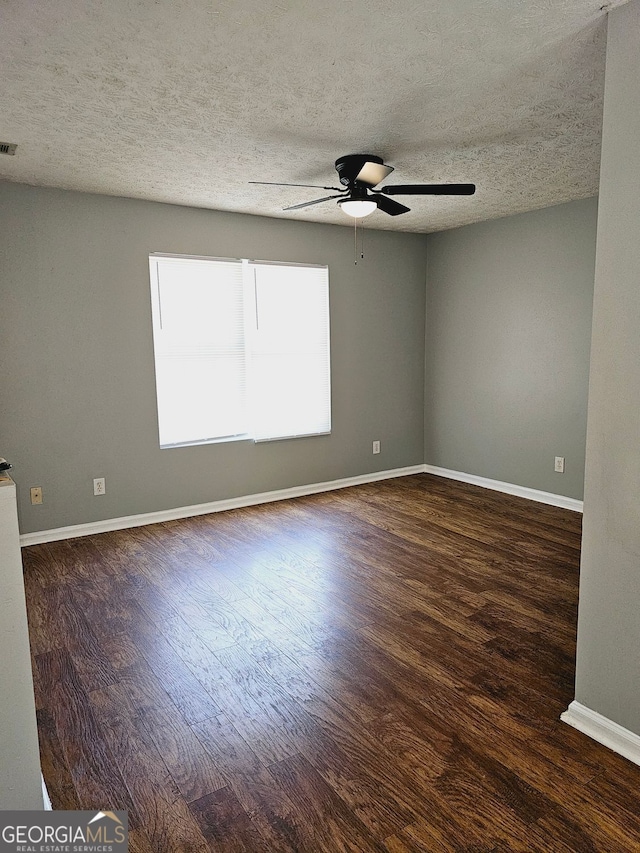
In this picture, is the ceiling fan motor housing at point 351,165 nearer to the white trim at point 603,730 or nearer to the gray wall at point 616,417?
the gray wall at point 616,417

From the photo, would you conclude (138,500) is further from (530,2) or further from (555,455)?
(530,2)

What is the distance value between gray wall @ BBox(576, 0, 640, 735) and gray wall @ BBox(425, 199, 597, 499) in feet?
9.10

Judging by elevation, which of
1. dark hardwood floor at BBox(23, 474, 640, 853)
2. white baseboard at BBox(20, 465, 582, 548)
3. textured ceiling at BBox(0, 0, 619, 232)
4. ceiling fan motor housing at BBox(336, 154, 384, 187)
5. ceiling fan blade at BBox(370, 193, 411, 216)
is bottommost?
dark hardwood floor at BBox(23, 474, 640, 853)

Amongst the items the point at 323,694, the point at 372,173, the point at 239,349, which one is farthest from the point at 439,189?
the point at 323,694

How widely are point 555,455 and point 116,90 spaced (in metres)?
4.13

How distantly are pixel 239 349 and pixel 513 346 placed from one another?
2.45 m

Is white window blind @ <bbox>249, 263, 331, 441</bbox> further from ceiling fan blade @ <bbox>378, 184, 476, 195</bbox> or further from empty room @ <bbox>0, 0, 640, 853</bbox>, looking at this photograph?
ceiling fan blade @ <bbox>378, 184, 476, 195</bbox>

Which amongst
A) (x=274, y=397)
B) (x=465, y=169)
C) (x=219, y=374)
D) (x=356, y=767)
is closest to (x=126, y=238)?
(x=219, y=374)

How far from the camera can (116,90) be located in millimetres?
2377

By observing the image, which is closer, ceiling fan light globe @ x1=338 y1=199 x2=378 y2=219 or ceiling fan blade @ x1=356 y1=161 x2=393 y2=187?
ceiling fan blade @ x1=356 y1=161 x2=393 y2=187

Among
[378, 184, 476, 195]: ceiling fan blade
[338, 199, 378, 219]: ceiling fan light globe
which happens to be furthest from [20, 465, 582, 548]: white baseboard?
[378, 184, 476, 195]: ceiling fan blade

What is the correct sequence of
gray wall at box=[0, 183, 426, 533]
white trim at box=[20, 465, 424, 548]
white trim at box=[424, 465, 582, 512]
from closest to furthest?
gray wall at box=[0, 183, 426, 533]
white trim at box=[20, 465, 424, 548]
white trim at box=[424, 465, 582, 512]

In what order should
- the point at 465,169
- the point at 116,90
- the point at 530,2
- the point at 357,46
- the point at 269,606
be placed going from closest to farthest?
the point at 530,2 < the point at 357,46 < the point at 116,90 < the point at 269,606 < the point at 465,169

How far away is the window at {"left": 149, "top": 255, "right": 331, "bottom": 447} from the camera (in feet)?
14.5
